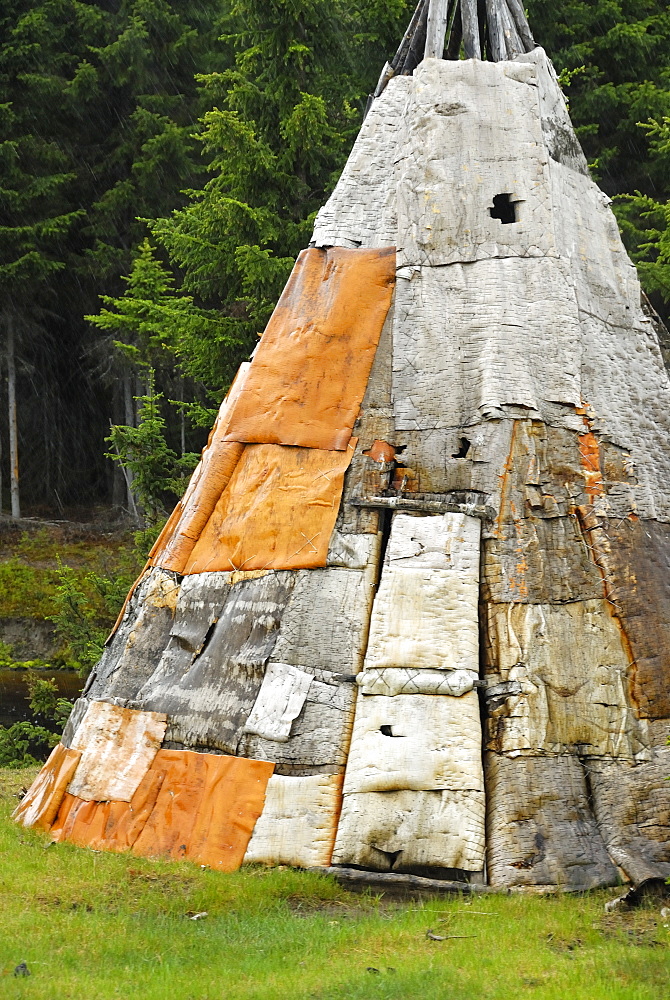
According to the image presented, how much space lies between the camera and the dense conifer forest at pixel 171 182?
13.6 meters

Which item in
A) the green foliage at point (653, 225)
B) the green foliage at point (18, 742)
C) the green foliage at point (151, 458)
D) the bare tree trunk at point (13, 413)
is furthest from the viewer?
the bare tree trunk at point (13, 413)

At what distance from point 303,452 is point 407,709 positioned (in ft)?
6.88

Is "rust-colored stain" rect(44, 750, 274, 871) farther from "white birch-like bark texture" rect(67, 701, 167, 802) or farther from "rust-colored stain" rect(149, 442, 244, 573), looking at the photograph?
"rust-colored stain" rect(149, 442, 244, 573)

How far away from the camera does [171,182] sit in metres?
24.6

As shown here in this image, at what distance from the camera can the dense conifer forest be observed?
13.6 metres

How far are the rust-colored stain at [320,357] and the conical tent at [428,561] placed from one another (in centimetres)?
2

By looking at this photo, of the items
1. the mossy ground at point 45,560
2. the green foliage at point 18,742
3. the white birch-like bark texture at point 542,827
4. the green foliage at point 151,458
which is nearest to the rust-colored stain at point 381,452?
the white birch-like bark texture at point 542,827

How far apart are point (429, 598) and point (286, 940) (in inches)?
96.9

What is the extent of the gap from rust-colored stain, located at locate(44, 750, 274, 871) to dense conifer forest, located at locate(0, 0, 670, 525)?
6.61 meters

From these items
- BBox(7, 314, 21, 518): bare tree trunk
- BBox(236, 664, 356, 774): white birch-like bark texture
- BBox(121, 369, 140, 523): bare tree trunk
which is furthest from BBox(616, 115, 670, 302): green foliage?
BBox(7, 314, 21, 518): bare tree trunk

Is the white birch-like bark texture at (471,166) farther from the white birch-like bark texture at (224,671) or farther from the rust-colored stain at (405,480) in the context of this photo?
the white birch-like bark texture at (224,671)

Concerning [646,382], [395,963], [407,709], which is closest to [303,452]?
[407,709]

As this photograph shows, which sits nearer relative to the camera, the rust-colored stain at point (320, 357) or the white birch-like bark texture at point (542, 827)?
the white birch-like bark texture at point (542, 827)

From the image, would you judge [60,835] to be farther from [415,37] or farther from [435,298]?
[415,37]
